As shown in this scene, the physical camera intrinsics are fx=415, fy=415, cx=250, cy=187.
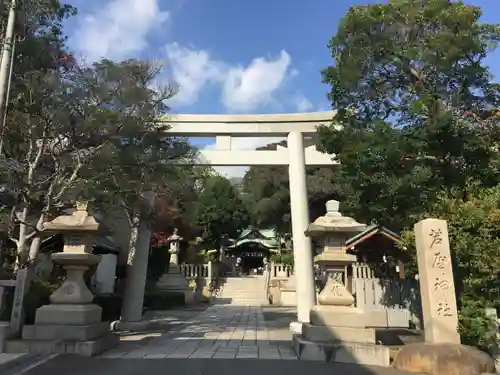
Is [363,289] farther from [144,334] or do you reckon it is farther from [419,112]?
[144,334]

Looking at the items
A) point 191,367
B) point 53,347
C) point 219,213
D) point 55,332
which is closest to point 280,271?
point 219,213

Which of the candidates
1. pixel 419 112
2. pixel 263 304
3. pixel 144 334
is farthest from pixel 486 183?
pixel 263 304

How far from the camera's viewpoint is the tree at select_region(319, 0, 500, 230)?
31.2 feet

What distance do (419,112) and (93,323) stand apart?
8453 mm

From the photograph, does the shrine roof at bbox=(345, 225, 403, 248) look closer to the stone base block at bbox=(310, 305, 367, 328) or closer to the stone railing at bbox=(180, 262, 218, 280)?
the stone base block at bbox=(310, 305, 367, 328)

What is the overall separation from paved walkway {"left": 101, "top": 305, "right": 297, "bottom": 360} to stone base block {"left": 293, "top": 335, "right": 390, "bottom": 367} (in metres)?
0.45

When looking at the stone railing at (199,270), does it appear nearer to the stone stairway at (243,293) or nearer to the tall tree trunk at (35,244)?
the stone stairway at (243,293)

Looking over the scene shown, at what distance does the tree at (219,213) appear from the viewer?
37750 mm

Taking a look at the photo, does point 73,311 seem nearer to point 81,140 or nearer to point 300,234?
point 81,140

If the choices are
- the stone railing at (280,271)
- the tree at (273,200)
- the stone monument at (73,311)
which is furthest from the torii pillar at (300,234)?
the stone railing at (280,271)

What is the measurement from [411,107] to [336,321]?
5.27m

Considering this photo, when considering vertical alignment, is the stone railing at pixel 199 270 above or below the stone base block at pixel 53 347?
above

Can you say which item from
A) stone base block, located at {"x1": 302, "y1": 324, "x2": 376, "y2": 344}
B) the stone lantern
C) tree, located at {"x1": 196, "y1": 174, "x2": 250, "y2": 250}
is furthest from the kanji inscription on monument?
tree, located at {"x1": 196, "y1": 174, "x2": 250, "y2": 250}

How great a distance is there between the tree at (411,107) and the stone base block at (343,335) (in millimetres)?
3072
